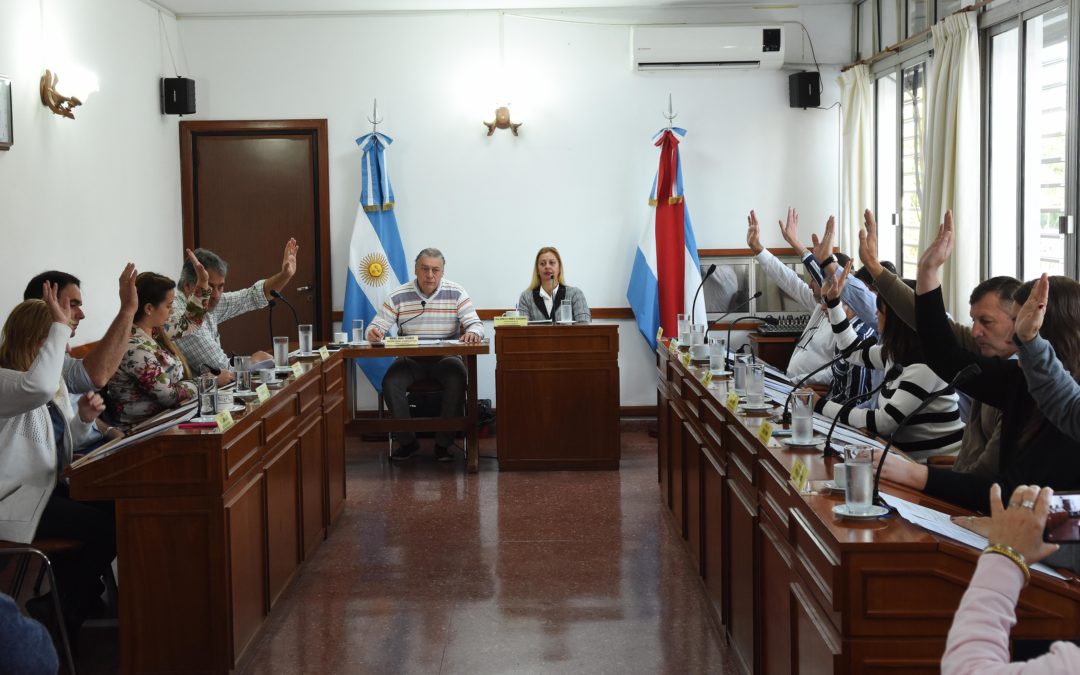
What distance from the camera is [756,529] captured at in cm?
303

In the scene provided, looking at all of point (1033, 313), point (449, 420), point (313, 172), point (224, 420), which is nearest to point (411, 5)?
point (313, 172)

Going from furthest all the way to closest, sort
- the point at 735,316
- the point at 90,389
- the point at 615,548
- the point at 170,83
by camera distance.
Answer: the point at 735,316 → the point at 170,83 → the point at 615,548 → the point at 90,389

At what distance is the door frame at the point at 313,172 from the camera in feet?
25.4

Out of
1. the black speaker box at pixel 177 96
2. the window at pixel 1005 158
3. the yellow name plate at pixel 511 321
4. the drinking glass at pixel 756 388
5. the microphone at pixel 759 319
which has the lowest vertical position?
the drinking glass at pixel 756 388

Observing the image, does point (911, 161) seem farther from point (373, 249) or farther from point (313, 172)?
point (313, 172)

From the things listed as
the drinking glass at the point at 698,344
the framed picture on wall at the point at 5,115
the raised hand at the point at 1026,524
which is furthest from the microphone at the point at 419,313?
the raised hand at the point at 1026,524

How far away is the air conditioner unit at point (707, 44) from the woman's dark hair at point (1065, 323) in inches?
209

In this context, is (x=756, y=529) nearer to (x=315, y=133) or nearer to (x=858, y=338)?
(x=858, y=338)

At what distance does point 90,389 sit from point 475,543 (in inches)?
76.4

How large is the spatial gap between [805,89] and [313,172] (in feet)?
11.8

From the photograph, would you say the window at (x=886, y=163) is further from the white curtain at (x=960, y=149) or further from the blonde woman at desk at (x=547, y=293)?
the blonde woman at desk at (x=547, y=293)

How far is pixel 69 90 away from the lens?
586 cm

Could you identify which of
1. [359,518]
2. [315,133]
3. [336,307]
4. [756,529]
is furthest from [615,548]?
[315,133]

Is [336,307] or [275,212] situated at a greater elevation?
[275,212]
